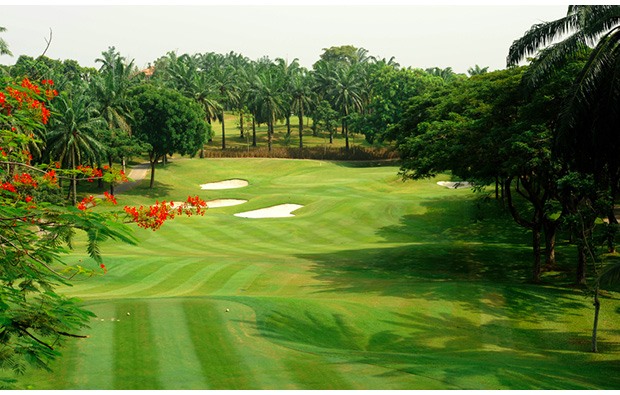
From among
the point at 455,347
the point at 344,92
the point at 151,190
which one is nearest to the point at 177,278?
the point at 455,347

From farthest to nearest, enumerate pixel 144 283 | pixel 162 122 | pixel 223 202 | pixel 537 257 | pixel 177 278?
1. pixel 162 122
2. pixel 223 202
3. pixel 537 257
4. pixel 177 278
5. pixel 144 283

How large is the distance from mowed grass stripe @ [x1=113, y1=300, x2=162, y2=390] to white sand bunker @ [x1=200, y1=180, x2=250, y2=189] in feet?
197

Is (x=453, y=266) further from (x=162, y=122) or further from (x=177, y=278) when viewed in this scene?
(x=162, y=122)

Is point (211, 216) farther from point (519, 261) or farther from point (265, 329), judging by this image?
point (265, 329)

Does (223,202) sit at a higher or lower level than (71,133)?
lower

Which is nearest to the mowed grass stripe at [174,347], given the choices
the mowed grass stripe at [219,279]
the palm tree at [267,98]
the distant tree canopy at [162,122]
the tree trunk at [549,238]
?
the mowed grass stripe at [219,279]

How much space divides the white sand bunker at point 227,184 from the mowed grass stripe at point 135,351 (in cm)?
6003

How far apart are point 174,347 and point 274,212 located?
134 feet

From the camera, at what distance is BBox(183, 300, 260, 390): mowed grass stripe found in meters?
11.8

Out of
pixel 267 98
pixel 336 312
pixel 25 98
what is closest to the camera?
pixel 25 98

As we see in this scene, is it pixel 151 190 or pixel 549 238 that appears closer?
pixel 549 238

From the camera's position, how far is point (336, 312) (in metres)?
19.5

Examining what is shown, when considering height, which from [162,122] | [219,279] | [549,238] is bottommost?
[219,279]
